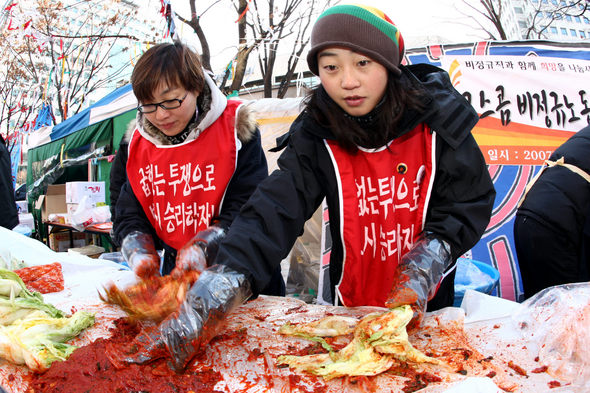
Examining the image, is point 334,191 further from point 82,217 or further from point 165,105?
point 82,217

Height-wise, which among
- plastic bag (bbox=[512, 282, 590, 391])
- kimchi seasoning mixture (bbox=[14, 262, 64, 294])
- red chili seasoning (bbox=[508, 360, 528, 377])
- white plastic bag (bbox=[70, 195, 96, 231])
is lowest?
white plastic bag (bbox=[70, 195, 96, 231])

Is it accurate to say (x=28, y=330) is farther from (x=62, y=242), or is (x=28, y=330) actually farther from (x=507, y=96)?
(x=62, y=242)

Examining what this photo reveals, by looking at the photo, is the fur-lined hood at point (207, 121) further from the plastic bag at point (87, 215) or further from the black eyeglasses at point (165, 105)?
the plastic bag at point (87, 215)

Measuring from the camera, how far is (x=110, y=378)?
3.58 ft

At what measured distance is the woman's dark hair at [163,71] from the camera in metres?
1.69

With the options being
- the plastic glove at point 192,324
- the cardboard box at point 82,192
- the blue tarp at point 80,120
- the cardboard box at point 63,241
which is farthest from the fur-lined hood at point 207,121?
the cardboard box at point 63,241

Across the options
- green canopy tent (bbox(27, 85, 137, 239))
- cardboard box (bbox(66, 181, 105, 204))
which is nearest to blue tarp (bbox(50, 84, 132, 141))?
green canopy tent (bbox(27, 85, 137, 239))

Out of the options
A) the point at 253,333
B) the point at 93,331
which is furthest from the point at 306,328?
the point at 93,331

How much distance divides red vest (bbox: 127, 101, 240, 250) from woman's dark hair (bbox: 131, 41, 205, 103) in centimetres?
26

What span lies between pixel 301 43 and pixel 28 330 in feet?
24.7

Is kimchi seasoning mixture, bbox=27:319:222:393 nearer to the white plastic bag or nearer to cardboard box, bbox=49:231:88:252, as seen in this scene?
the white plastic bag

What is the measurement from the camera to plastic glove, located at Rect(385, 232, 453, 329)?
1226 mm

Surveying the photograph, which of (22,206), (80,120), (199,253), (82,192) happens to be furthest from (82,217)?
(22,206)

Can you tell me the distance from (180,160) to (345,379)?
1.26 metres
